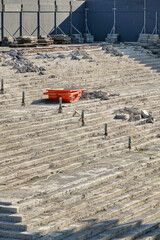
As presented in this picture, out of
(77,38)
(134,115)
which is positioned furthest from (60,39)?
(134,115)

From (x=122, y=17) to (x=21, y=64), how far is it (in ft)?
44.1

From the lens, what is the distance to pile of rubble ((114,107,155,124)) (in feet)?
64.9

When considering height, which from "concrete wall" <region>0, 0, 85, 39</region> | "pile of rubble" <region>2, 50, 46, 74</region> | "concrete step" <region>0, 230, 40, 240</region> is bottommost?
"concrete step" <region>0, 230, 40, 240</region>

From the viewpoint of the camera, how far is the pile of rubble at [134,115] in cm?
1978

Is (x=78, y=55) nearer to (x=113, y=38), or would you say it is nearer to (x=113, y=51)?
(x=113, y=51)

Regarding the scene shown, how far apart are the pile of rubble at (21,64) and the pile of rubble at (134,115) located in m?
4.30

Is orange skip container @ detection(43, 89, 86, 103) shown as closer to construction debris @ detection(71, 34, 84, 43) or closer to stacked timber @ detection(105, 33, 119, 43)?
construction debris @ detection(71, 34, 84, 43)

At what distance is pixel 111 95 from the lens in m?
22.1

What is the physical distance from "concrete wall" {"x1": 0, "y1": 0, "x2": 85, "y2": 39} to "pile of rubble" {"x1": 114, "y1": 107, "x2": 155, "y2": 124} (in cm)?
1379

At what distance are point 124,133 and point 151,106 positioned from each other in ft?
11.5

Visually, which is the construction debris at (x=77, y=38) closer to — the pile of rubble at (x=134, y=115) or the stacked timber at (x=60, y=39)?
the stacked timber at (x=60, y=39)

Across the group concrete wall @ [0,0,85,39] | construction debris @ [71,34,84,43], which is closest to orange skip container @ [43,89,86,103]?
concrete wall @ [0,0,85,39]

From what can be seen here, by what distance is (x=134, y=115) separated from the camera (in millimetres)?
20156

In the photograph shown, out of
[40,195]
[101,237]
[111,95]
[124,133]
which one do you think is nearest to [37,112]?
[124,133]
